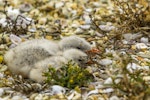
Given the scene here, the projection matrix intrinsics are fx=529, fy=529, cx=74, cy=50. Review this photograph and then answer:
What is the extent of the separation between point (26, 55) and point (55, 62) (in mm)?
254

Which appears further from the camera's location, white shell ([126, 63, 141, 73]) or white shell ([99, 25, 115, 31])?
white shell ([99, 25, 115, 31])

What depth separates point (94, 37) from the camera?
468 centimetres

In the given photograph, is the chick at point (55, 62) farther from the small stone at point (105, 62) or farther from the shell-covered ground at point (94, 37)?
the small stone at point (105, 62)

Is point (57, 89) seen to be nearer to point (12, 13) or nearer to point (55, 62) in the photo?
point (55, 62)

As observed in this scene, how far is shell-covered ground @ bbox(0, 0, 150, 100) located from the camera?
3.44m

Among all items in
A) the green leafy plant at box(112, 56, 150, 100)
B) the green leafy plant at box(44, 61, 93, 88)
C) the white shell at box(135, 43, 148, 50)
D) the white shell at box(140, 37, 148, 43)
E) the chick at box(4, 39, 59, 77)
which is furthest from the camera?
the white shell at box(140, 37, 148, 43)

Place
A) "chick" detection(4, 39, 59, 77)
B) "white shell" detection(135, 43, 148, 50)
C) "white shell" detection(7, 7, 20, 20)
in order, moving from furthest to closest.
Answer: "white shell" detection(7, 7, 20, 20), "white shell" detection(135, 43, 148, 50), "chick" detection(4, 39, 59, 77)

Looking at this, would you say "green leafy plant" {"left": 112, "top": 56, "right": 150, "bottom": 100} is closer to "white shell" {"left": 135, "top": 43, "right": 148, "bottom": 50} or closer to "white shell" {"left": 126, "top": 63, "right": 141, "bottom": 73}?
"white shell" {"left": 126, "top": 63, "right": 141, "bottom": 73}

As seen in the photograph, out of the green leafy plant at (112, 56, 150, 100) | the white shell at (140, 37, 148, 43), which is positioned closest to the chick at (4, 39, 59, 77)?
the green leafy plant at (112, 56, 150, 100)

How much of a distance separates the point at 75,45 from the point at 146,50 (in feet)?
2.06

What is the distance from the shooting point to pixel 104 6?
17.5 ft

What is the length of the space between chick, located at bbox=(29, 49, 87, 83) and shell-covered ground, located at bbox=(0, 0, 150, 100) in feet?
0.26

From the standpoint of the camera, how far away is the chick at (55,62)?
369cm

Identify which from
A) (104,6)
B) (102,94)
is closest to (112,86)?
(102,94)
